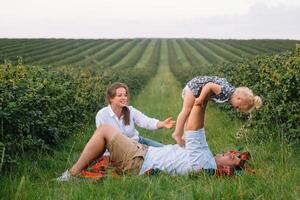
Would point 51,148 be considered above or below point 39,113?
below

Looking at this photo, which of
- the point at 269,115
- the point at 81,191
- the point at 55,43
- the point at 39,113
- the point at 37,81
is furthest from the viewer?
the point at 55,43

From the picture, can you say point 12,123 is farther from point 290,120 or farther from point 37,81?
point 290,120

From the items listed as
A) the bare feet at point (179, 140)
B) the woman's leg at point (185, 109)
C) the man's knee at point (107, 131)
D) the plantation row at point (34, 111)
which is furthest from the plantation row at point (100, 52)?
the man's knee at point (107, 131)

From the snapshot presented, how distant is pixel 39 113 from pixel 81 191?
2795 millimetres

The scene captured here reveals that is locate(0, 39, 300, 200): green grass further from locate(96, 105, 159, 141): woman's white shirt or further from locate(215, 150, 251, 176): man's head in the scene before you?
locate(96, 105, 159, 141): woman's white shirt

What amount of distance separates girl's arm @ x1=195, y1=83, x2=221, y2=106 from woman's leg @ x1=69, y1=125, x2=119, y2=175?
39.5 inches

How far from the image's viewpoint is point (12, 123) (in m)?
6.78

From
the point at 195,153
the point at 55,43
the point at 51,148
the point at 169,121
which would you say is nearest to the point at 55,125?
the point at 51,148

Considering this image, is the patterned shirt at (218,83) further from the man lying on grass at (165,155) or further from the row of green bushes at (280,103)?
the row of green bushes at (280,103)

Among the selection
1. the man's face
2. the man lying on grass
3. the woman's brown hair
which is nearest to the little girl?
the man lying on grass

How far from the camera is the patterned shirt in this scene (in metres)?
5.82

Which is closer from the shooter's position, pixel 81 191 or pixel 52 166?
pixel 81 191

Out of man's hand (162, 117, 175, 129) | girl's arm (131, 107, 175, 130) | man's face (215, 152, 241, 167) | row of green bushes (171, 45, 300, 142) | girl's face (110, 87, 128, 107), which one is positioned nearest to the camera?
man's face (215, 152, 241, 167)

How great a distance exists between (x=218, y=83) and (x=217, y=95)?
0.15 m
